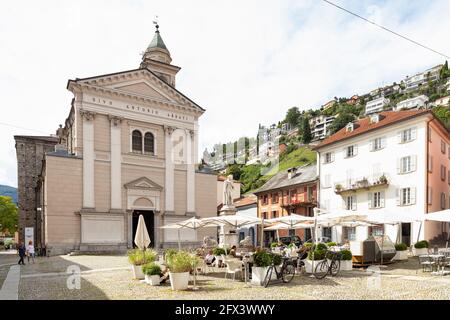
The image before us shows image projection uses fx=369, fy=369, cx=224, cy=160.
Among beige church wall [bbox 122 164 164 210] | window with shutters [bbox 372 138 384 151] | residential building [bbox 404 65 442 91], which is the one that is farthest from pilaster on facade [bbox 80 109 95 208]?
residential building [bbox 404 65 442 91]

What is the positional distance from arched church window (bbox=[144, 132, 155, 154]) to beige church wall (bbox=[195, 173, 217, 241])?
203 inches

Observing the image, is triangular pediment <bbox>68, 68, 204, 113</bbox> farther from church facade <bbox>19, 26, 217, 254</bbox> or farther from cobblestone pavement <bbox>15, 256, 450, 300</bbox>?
cobblestone pavement <bbox>15, 256, 450, 300</bbox>

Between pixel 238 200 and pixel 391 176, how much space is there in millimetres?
28600

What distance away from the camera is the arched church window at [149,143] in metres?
34.3

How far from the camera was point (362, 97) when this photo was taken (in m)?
154

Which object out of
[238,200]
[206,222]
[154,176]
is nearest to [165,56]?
[154,176]

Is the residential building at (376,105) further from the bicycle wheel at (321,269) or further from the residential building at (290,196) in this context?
the bicycle wheel at (321,269)

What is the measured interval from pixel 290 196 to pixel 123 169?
63.8 feet

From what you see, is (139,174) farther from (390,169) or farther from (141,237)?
(390,169)

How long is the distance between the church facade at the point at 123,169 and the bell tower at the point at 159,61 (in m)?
7.14

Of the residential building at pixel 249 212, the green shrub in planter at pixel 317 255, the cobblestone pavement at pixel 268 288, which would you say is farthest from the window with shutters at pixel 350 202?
the green shrub in planter at pixel 317 255

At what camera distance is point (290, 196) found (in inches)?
1668

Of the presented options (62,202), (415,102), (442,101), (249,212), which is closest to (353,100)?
(415,102)
